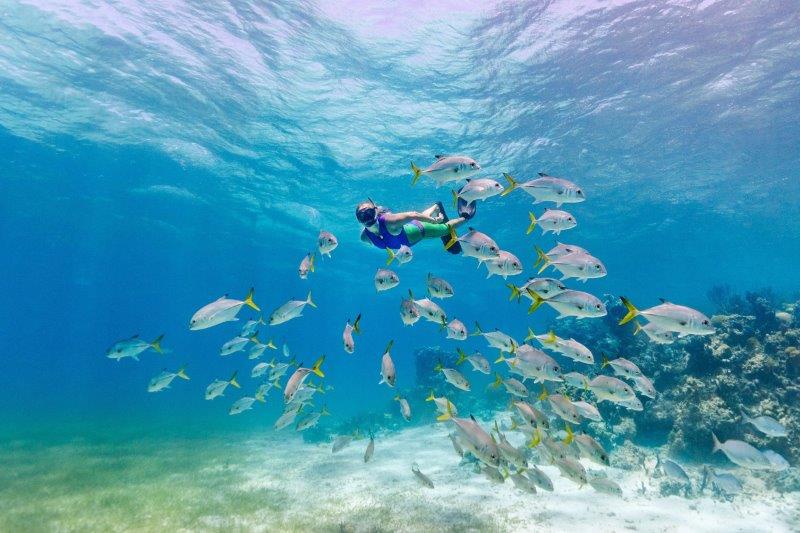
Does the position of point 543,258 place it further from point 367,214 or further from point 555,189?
point 367,214

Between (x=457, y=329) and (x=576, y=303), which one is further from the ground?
(x=576, y=303)

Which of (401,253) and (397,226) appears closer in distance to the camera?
(397,226)

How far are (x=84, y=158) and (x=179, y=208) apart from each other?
8524mm

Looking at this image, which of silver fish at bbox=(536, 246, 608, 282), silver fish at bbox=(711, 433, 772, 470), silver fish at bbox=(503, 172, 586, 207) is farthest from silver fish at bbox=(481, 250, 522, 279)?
silver fish at bbox=(711, 433, 772, 470)

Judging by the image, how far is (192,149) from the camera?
24453 millimetres

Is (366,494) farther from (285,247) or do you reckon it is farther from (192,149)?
(285,247)

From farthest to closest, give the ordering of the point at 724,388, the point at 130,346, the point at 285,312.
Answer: the point at 724,388 < the point at 130,346 < the point at 285,312

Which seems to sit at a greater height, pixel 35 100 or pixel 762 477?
pixel 35 100

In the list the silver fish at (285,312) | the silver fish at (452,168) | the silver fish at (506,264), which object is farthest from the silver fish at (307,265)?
the silver fish at (506,264)

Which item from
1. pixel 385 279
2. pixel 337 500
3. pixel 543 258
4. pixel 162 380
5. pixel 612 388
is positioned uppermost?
pixel 543 258

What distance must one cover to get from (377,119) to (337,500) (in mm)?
16690

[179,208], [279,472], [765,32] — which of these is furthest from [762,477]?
[179,208]

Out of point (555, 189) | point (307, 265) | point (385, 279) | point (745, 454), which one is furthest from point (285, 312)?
point (745, 454)

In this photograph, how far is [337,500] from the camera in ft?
32.7
